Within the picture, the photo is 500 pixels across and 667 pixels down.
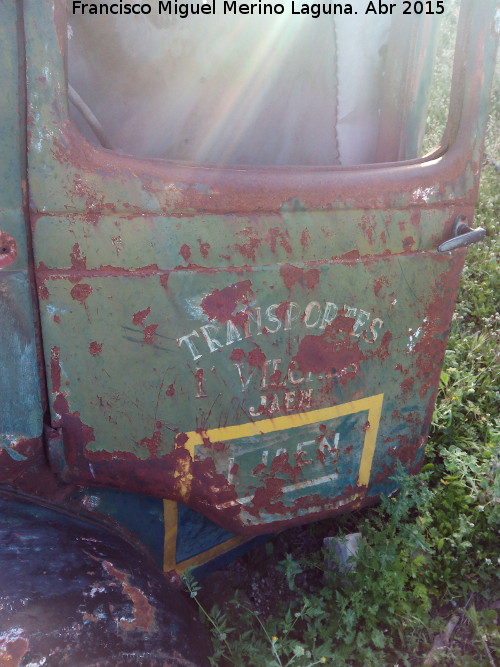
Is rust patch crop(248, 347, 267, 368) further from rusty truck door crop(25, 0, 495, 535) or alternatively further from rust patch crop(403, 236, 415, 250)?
rust patch crop(403, 236, 415, 250)

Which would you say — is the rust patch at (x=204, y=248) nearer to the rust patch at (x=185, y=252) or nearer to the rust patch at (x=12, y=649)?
the rust patch at (x=185, y=252)

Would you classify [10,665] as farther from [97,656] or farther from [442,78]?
[442,78]

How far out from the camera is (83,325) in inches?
47.8

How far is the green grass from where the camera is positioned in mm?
1639

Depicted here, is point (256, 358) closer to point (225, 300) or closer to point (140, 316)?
point (225, 300)

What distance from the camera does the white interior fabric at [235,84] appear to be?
5.22ft

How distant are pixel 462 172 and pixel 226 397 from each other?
814mm

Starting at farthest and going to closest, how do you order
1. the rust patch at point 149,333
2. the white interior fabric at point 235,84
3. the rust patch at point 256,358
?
the white interior fabric at point 235,84, the rust patch at point 256,358, the rust patch at point 149,333

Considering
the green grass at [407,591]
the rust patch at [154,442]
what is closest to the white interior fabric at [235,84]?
the rust patch at [154,442]

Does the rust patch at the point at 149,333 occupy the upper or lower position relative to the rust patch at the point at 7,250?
lower

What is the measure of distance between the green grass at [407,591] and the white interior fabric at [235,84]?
3.39ft

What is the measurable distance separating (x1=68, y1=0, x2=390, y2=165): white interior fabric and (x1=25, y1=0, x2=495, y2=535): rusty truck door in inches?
12.0

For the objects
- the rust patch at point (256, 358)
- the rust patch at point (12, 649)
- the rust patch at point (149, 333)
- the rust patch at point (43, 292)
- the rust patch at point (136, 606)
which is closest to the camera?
the rust patch at point (12, 649)

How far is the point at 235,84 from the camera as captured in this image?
5.70 ft
